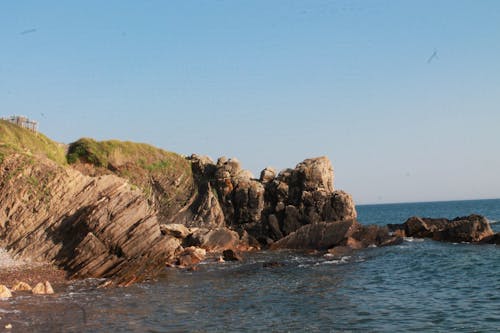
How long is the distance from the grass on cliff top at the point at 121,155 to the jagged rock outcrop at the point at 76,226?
27280 millimetres

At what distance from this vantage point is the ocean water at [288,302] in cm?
1881

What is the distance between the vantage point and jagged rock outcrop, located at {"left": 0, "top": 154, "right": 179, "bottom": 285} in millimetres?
31500

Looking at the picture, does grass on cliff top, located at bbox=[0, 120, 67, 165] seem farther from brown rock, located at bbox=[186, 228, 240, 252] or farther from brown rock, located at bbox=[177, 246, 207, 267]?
brown rock, located at bbox=[186, 228, 240, 252]

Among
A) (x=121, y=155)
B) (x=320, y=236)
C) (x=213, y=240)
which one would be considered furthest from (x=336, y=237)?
(x=121, y=155)

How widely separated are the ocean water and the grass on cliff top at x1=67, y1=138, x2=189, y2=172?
98.5 feet

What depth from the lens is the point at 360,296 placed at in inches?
996

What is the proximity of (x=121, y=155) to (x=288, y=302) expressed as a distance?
4538 cm

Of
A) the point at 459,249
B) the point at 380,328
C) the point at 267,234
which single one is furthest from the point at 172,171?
the point at 380,328

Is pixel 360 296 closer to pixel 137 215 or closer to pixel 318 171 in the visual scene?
pixel 137 215

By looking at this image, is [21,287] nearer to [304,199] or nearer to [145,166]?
[145,166]

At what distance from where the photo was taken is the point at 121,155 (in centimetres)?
6431

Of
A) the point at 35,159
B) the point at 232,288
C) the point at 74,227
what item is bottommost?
the point at 232,288

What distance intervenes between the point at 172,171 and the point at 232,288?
40773 millimetres

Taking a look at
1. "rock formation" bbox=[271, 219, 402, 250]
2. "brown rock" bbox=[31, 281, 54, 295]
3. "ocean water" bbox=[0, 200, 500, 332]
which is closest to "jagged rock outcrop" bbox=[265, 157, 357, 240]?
"rock formation" bbox=[271, 219, 402, 250]
